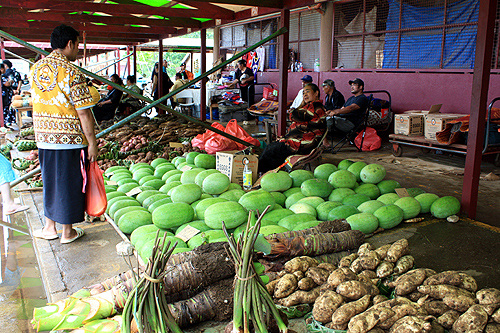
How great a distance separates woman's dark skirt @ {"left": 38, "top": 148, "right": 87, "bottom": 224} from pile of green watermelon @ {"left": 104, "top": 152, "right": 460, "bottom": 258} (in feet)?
1.38

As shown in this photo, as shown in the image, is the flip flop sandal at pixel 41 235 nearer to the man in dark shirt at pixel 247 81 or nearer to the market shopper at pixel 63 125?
the market shopper at pixel 63 125

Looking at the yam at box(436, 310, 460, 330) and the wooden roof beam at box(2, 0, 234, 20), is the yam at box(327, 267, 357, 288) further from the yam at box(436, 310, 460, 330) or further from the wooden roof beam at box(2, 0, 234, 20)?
the wooden roof beam at box(2, 0, 234, 20)

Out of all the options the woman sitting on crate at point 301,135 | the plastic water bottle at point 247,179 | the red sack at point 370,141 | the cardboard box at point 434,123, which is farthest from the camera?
the red sack at point 370,141

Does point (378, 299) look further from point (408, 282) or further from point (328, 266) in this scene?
point (328, 266)

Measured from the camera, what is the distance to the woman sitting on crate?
17.8 ft

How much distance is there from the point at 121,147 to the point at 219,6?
3299 millimetres

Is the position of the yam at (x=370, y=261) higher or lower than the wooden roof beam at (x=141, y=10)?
lower

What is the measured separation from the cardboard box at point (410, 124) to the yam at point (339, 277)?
18.5 ft

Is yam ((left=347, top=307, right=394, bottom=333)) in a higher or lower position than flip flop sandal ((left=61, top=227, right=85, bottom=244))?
higher

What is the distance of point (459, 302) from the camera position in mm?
2072

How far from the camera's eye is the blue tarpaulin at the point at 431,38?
759 centimetres

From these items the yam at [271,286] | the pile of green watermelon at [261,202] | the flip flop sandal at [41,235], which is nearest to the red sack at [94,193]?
the pile of green watermelon at [261,202]

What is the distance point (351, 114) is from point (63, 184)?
5.74 metres

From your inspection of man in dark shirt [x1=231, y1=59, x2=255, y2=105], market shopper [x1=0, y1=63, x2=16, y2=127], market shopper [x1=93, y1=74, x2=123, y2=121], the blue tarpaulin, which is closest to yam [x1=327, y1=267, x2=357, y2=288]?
the blue tarpaulin
